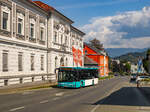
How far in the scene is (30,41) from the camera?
3578 cm

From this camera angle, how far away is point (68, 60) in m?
53.2

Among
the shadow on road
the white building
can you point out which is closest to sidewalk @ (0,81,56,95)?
the white building

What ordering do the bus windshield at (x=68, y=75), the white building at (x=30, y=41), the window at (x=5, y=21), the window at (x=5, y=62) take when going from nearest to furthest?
the window at (x=5, y=62), the window at (x=5, y=21), the white building at (x=30, y=41), the bus windshield at (x=68, y=75)

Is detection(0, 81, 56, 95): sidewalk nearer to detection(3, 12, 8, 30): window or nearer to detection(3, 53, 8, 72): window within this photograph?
detection(3, 53, 8, 72): window

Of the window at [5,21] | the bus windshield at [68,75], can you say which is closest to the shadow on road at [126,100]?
the bus windshield at [68,75]

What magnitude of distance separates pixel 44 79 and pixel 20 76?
8.86 meters

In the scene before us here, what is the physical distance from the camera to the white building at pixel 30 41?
29.0m

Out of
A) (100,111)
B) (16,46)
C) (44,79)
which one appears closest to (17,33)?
(16,46)

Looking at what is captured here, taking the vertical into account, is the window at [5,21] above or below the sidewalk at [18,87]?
above

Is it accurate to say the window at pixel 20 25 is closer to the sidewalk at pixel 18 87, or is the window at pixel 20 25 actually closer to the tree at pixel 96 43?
the sidewalk at pixel 18 87

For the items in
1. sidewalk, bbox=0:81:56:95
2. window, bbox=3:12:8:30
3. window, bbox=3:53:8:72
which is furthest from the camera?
window, bbox=3:12:8:30

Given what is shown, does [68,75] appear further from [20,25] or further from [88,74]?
[20,25]

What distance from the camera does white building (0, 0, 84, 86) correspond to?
29031 mm

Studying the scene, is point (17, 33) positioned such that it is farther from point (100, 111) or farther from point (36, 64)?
point (100, 111)
